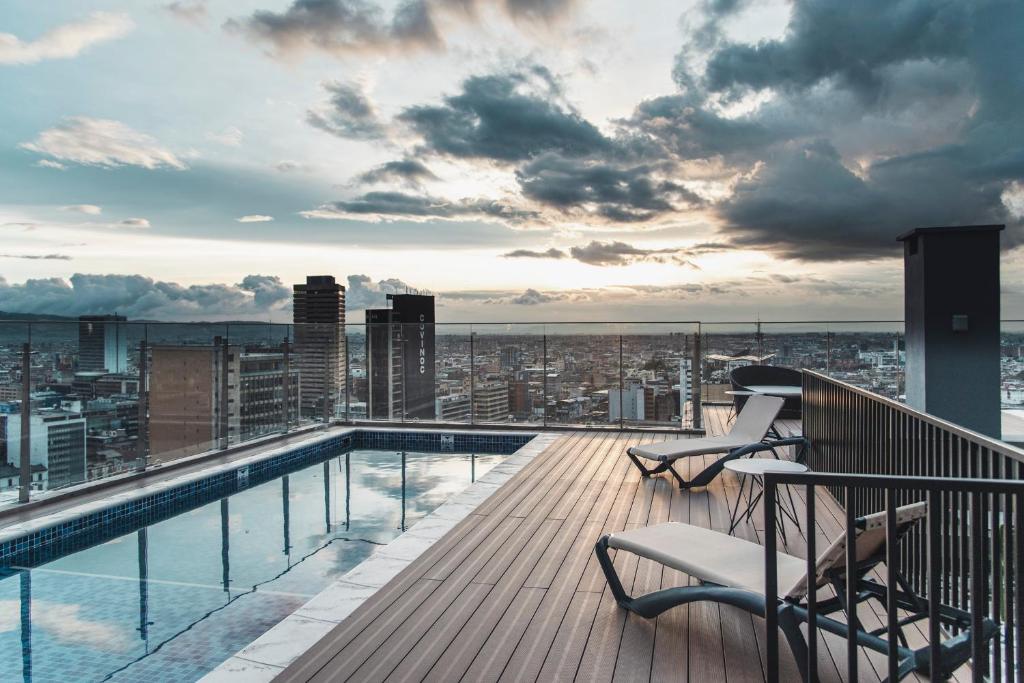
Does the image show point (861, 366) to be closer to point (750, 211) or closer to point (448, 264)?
point (750, 211)

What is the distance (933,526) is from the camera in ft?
5.72

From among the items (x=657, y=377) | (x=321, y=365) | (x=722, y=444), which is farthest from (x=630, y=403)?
(x=321, y=365)

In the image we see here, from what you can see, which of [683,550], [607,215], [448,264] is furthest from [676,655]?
[448,264]

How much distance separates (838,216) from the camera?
41.2 feet

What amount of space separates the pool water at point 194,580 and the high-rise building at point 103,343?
1653mm

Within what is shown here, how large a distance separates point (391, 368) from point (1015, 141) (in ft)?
35.1

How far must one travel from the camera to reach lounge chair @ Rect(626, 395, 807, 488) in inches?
227

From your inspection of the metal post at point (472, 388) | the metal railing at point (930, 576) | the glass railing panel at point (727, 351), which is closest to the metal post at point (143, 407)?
the metal post at point (472, 388)

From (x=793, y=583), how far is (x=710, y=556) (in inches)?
17.8

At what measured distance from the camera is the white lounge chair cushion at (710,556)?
8.68 ft

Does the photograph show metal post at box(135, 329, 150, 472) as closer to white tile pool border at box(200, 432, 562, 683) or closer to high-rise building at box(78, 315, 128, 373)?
high-rise building at box(78, 315, 128, 373)

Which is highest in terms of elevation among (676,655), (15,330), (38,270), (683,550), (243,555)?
(38,270)

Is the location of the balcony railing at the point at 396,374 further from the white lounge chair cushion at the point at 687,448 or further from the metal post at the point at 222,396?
the white lounge chair cushion at the point at 687,448

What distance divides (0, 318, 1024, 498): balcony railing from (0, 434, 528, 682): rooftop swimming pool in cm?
99
